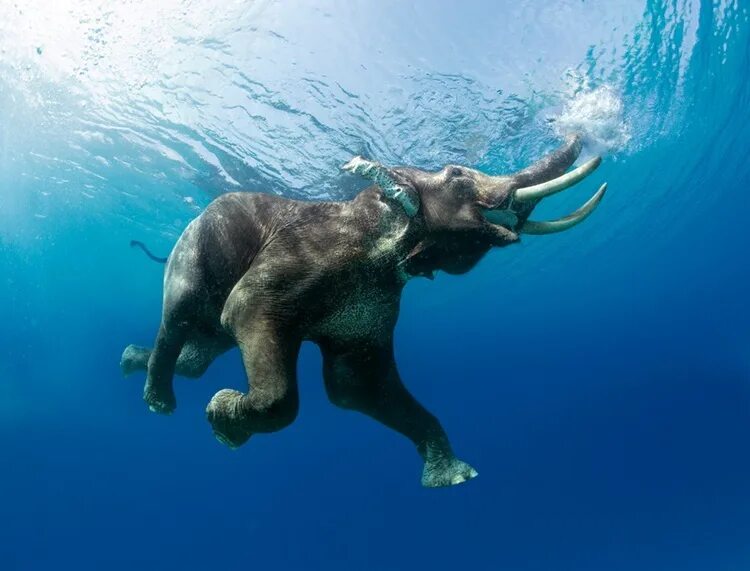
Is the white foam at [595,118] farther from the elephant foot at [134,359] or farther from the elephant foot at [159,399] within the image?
the elephant foot at [159,399]

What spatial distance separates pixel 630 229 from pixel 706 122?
15284mm

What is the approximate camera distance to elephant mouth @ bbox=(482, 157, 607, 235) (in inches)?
108

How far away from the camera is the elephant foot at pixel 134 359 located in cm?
533

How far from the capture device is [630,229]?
34031 mm

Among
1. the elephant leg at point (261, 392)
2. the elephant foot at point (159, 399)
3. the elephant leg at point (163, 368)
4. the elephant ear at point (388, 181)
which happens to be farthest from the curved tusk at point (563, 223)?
the elephant foot at point (159, 399)

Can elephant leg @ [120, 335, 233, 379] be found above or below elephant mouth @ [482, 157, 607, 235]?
below

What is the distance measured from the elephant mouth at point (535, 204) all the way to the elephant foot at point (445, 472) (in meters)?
1.65

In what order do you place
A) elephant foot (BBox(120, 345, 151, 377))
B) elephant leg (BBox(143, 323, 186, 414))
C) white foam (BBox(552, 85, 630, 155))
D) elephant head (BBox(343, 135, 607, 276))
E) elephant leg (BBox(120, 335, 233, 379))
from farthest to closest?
white foam (BBox(552, 85, 630, 155)) → elephant foot (BBox(120, 345, 151, 377)) → elephant leg (BBox(120, 335, 233, 379)) → elephant leg (BBox(143, 323, 186, 414)) → elephant head (BBox(343, 135, 607, 276))

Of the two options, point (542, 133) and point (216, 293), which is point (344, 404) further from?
point (542, 133)

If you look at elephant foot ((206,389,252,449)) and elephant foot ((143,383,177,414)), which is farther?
elephant foot ((143,383,177,414))

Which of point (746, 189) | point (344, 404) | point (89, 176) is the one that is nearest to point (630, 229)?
point (746, 189)

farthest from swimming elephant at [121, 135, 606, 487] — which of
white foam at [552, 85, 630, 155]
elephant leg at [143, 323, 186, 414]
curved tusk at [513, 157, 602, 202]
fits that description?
white foam at [552, 85, 630, 155]

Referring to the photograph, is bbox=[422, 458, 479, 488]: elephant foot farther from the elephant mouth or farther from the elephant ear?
the elephant ear

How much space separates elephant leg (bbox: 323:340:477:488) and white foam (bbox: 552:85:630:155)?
12759mm
